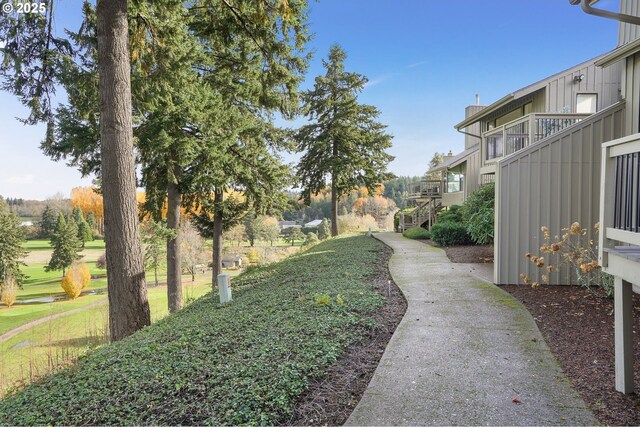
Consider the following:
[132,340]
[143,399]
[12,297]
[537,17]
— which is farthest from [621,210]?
[12,297]

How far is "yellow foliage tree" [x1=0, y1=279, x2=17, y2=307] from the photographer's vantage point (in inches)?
915

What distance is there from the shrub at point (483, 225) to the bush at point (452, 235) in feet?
9.04

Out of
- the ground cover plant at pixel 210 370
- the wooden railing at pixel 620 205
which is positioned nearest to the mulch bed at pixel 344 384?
the ground cover plant at pixel 210 370

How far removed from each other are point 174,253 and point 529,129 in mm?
11138

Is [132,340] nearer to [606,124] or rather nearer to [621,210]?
[621,210]

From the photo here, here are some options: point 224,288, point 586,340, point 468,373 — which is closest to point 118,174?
point 224,288

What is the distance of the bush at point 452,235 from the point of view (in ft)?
39.7

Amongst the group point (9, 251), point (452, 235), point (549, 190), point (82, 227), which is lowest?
point (9, 251)

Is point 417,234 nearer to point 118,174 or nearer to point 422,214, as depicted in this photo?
point 422,214

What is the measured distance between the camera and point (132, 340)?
15.1 ft

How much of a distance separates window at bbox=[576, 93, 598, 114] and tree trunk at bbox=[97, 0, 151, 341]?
40.6ft

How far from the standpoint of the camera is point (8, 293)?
23.2m

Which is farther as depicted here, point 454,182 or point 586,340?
point 454,182

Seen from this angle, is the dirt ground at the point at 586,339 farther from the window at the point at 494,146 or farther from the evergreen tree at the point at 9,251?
the evergreen tree at the point at 9,251
